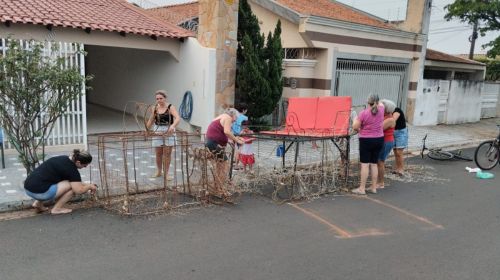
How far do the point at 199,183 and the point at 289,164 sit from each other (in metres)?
2.94

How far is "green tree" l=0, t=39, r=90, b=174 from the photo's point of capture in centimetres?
559

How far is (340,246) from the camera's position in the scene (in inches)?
190

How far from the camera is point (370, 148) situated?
692cm

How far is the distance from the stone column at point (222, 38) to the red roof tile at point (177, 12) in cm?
502

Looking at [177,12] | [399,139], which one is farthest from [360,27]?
[177,12]

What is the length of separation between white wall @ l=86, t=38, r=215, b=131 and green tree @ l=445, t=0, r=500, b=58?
1081cm

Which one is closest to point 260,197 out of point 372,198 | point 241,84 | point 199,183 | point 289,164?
point 199,183

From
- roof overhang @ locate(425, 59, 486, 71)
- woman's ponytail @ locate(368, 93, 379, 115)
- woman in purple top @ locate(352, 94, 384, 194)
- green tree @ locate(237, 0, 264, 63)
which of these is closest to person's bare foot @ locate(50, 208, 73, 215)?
woman in purple top @ locate(352, 94, 384, 194)

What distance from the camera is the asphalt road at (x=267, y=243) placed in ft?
13.6

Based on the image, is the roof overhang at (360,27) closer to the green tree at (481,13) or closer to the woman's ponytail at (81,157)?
the green tree at (481,13)

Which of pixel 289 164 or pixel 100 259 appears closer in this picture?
pixel 100 259

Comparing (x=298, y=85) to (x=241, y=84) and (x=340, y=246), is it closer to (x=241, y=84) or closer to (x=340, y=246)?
(x=241, y=84)

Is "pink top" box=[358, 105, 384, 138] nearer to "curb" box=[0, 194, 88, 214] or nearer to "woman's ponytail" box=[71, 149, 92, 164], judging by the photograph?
"woman's ponytail" box=[71, 149, 92, 164]

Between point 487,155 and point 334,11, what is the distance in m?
8.76
